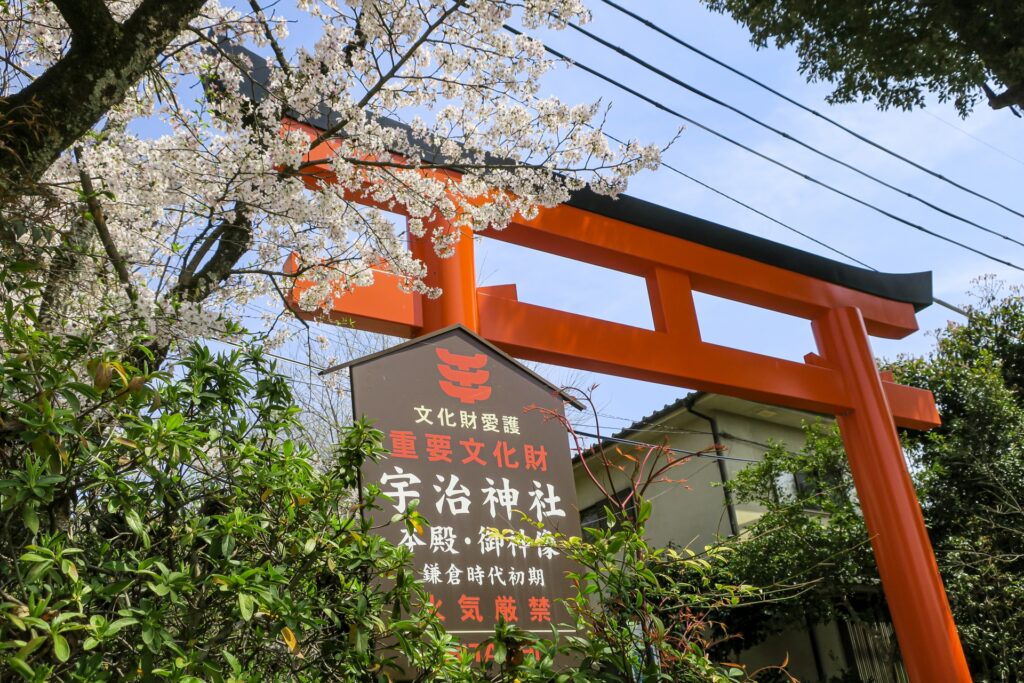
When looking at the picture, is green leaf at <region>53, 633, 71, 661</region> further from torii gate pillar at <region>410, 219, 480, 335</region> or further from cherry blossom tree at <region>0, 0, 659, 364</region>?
torii gate pillar at <region>410, 219, 480, 335</region>

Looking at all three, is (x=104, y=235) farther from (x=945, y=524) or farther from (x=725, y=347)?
(x=945, y=524)

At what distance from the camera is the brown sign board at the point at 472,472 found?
132 inches

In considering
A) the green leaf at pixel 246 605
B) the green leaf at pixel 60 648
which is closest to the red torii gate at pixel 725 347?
the green leaf at pixel 246 605

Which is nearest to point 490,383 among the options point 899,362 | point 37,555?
Answer: point 37,555

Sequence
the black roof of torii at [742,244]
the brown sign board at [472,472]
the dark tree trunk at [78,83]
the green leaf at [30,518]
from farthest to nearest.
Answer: the black roof of torii at [742,244] < the brown sign board at [472,472] < the dark tree trunk at [78,83] < the green leaf at [30,518]

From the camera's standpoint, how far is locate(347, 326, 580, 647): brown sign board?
3.35 m

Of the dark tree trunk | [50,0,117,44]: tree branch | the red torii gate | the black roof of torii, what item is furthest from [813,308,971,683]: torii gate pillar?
[50,0,117,44]: tree branch

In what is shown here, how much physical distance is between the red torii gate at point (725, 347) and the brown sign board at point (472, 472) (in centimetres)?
178

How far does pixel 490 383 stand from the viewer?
3.93m

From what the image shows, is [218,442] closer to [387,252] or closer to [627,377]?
[387,252]

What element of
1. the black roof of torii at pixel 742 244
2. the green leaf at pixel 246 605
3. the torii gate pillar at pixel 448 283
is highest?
the black roof of torii at pixel 742 244

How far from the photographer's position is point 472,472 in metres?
3.63

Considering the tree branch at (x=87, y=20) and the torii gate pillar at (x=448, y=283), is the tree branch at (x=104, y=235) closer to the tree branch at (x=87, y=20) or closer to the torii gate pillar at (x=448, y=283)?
the tree branch at (x=87, y=20)

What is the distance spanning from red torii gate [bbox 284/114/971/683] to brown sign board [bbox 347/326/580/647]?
1.78 m
